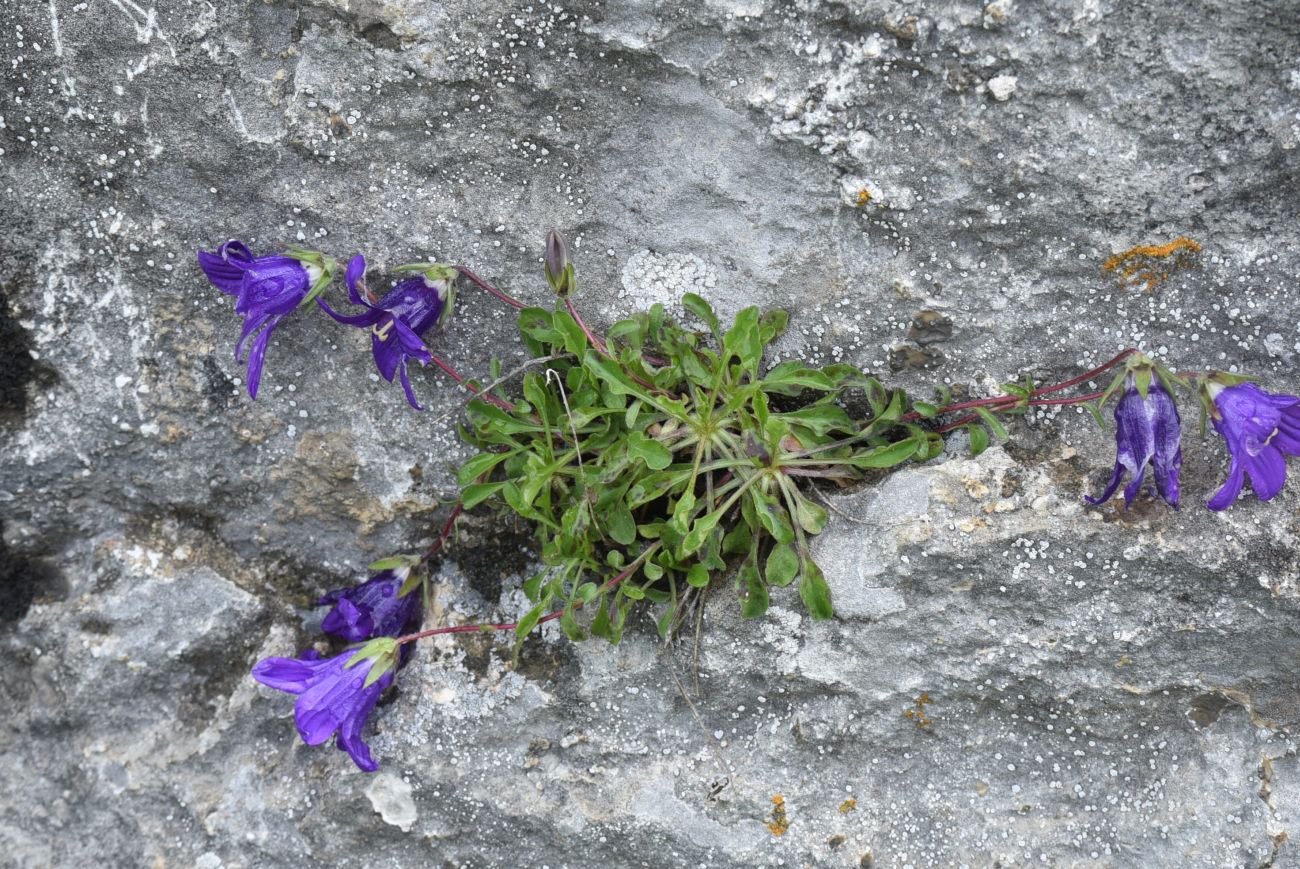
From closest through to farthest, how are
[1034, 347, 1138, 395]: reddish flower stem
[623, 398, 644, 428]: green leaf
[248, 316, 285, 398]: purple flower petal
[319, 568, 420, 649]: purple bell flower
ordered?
[1034, 347, 1138, 395]: reddish flower stem → [623, 398, 644, 428]: green leaf → [248, 316, 285, 398]: purple flower petal → [319, 568, 420, 649]: purple bell flower

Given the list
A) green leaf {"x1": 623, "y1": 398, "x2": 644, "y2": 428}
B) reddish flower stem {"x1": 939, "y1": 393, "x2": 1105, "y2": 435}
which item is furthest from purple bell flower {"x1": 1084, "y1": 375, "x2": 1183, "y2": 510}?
green leaf {"x1": 623, "y1": 398, "x2": 644, "y2": 428}

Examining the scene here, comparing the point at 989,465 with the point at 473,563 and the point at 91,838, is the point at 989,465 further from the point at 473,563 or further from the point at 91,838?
the point at 91,838

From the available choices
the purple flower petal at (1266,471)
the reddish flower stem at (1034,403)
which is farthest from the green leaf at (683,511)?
the purple flower petal at (1266,471)

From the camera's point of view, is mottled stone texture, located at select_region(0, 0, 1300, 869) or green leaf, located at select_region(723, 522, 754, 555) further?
green leaf, located at select_region(723, 522, 754, 555)

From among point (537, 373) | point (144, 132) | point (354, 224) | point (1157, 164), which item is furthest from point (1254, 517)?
point (144, 132)

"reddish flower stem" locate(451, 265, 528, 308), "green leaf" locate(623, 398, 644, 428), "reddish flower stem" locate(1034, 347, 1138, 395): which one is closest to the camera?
"reddish flower stem" locate(1034, 347, 1138, 395)

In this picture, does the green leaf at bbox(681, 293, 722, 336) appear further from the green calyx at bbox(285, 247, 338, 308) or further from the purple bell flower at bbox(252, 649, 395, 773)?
the purple bell flower at bbox(252, 649, 395, 773)

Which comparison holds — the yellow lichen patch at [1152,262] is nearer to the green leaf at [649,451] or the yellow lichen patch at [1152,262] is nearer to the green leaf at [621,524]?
the green leaf at [649,451]
